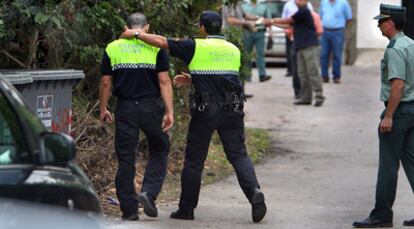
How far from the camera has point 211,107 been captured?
8.45 metres

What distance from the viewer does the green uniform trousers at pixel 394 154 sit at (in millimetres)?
8195

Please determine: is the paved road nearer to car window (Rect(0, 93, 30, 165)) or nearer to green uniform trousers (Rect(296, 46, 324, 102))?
green uniform trousers (Rect(296, 46, 324, 102))

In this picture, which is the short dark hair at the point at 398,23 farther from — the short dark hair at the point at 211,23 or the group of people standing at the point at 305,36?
the group of people standing at the point at 305,36

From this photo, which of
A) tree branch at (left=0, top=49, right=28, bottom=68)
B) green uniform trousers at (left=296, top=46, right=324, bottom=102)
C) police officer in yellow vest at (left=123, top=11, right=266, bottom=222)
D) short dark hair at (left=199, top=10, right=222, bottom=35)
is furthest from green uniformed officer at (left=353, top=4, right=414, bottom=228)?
green uniform trousers at (left=296, top=46, right=324, bottom=102)

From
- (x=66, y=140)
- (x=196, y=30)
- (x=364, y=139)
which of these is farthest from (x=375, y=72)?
(x=66, y=140)

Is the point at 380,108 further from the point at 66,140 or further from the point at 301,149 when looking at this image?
the point at 66,140

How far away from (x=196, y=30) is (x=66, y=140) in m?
6.00

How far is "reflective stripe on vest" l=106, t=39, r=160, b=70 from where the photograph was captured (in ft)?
27.2

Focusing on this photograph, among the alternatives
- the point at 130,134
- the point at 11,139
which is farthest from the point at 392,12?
the point at 11,139

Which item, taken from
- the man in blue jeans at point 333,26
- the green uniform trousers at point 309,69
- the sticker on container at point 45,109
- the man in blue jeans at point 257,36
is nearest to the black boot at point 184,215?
the sticker on container at point 45,109

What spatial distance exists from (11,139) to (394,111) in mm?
3822

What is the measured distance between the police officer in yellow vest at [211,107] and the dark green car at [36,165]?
309 centimetres

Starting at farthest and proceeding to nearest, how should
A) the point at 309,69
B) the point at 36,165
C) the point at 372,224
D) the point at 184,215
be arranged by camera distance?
the point at 309,69, the point at 184,215, the point at 372,224, the point at 36,165

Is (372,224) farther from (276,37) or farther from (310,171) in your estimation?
(276,37)
